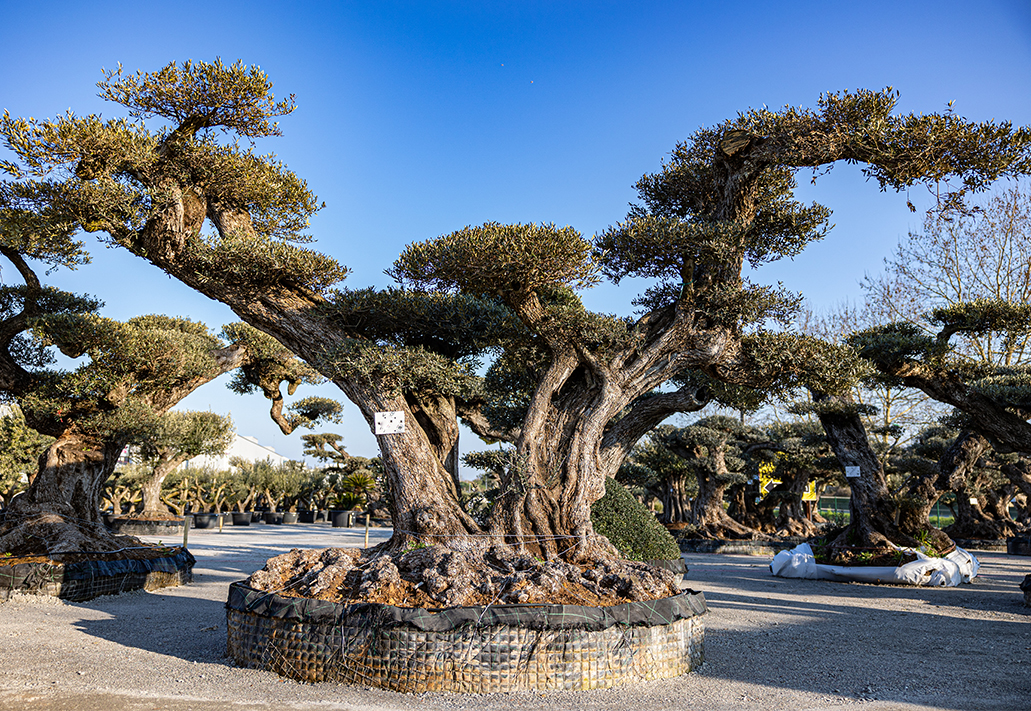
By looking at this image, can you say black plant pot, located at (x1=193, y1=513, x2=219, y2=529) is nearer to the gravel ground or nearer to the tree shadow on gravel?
the gravel ground

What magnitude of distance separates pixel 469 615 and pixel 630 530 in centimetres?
472

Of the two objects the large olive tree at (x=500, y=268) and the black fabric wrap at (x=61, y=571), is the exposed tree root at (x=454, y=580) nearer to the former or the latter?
the large olive tree at (x=500, y=268)

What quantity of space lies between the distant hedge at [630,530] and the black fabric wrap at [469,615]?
3842 millimetres

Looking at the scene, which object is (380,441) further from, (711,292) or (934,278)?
(934,278)

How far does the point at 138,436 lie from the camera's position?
905cm

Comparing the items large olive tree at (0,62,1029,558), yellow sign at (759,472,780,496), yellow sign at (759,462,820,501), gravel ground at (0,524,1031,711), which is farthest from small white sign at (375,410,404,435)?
yellow sign at (759,472,780,496)

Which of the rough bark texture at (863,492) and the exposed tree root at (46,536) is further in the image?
the rough bark texture at (863,492)

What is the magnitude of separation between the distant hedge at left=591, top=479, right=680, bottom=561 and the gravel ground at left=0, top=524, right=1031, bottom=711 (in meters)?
0.88

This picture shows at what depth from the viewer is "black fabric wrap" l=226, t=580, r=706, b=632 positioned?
4.12 metres

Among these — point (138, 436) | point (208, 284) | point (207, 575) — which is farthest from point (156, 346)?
point (207, 575)

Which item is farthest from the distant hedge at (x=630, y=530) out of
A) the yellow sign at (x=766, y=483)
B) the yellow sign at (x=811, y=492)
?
the yellow sign at (x=811, y=492)

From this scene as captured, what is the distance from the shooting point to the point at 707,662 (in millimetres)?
5027

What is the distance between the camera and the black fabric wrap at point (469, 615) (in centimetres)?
412

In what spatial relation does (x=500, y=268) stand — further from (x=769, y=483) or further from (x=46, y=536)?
(x=769, y=483)
